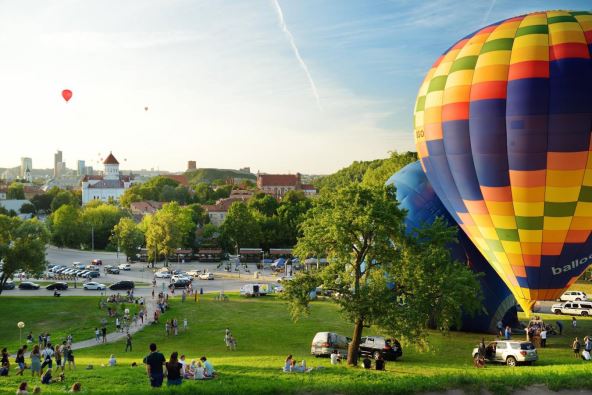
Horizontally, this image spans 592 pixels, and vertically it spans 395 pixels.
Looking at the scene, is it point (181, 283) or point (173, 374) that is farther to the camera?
point (181, 283)

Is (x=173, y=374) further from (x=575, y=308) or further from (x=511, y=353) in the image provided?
(x=575, y=308)

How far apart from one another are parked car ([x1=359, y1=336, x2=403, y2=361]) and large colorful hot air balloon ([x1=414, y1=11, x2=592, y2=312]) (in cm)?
638

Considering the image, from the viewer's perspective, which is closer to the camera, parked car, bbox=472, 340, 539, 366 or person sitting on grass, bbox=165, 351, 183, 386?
person sitting on grass, bbox=165, 351, 183, 386

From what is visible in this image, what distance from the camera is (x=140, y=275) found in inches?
2635

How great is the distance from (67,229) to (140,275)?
3945cm

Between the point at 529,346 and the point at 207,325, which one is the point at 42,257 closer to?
the point at 207,325

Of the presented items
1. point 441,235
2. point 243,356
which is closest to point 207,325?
point 243,356

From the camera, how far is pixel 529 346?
80.0 ft

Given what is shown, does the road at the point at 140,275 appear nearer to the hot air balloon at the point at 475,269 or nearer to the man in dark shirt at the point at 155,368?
the hot air balloon at the point at 475,269

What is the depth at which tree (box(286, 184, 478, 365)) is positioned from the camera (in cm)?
2262

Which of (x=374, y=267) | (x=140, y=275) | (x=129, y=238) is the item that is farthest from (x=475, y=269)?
(x=129, y=238)

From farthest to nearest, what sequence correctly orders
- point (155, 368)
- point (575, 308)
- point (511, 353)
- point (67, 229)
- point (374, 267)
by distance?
point (67, 229)
point (575, 308)
point (374, 267)
point (511, 353)
point (155, 368)

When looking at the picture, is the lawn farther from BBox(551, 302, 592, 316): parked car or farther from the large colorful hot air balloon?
the large colorful hot air balloon

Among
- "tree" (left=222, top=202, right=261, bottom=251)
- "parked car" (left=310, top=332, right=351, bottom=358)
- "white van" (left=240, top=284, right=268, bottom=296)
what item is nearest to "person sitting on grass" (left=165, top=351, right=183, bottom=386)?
"parked car" (left=310, top=332, right=351, bottom=358)
